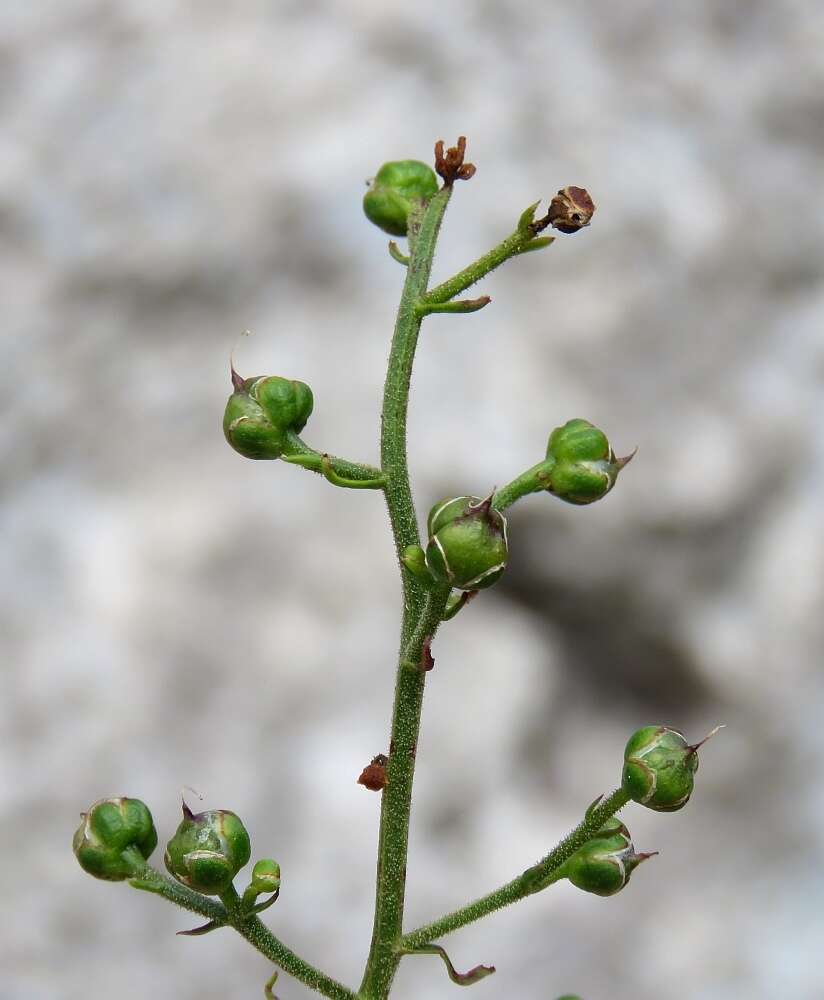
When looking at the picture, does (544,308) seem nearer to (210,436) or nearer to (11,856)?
(210,436)

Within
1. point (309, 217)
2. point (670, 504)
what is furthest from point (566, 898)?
point (309, 217)

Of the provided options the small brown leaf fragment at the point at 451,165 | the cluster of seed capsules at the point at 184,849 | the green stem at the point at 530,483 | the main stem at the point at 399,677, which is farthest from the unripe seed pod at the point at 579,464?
the cluster of seed capsules at the point at 184,849

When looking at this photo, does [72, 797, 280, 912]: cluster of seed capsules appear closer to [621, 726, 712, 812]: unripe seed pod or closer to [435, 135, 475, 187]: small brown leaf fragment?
[621, 726, 712, 812]: unripe seed pod

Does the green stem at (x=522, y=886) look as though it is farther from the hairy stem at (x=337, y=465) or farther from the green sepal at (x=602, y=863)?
the hairy stem at (x=337, y=465)

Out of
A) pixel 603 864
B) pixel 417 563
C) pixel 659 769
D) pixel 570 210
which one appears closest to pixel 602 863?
pixel 603 864

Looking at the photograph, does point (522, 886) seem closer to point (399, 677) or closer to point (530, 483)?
point (399, 677)

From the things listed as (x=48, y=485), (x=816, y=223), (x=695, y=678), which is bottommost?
(x=695, y=678)

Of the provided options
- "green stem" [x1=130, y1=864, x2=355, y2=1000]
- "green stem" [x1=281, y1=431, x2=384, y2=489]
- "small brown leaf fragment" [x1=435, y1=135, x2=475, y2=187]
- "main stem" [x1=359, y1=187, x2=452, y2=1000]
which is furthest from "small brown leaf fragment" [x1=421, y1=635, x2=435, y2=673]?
"small brown leaf fragment" [x1=435, y1=135, x2=475, y2=187]
